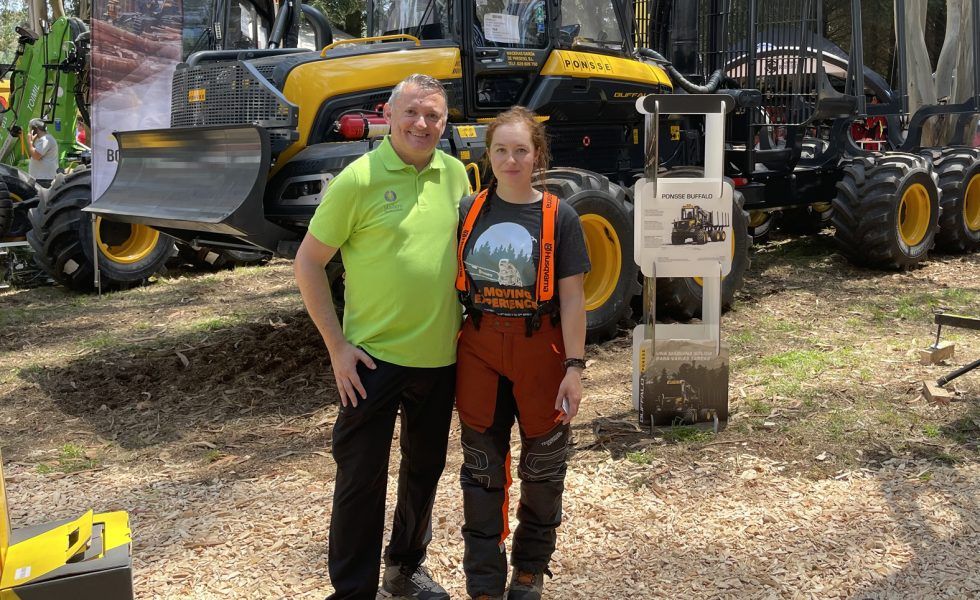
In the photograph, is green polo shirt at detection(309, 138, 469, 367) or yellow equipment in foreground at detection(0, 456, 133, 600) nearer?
yellow equipment in foreground at detection(0, 456, 133, 600)

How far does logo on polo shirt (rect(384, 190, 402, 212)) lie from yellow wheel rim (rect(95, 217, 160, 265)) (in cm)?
708

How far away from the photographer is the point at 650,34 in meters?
8.95

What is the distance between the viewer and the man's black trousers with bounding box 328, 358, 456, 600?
3.12m

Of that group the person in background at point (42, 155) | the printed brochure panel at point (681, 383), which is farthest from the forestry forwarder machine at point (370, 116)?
the person in background at point (42, 155)

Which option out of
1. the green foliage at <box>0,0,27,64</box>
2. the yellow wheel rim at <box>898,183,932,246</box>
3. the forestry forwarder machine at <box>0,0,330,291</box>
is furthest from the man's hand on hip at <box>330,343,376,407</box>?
the green foliage at <box>0,0,27,64</box>

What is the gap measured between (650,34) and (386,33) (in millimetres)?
3076

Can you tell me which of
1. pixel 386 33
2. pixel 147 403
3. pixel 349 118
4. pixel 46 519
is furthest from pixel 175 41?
pixel 46 519

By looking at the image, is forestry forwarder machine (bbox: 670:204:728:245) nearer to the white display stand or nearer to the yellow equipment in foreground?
the white display stand

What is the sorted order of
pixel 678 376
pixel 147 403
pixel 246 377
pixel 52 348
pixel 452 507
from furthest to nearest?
pixel 52 348 → pixel 246 377 → pixel 147 403 → pixel 678 376 → pixel 452 507

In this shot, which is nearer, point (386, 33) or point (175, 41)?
point (386, 33)

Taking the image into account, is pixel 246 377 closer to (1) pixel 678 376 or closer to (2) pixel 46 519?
(2) pixel 46 519

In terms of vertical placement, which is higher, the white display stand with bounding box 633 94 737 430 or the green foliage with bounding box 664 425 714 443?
the white display stand with bounding box 633 94 737 430

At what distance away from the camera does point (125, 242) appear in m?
10.1

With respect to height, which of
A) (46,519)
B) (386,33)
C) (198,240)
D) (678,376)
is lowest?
(46,519)
